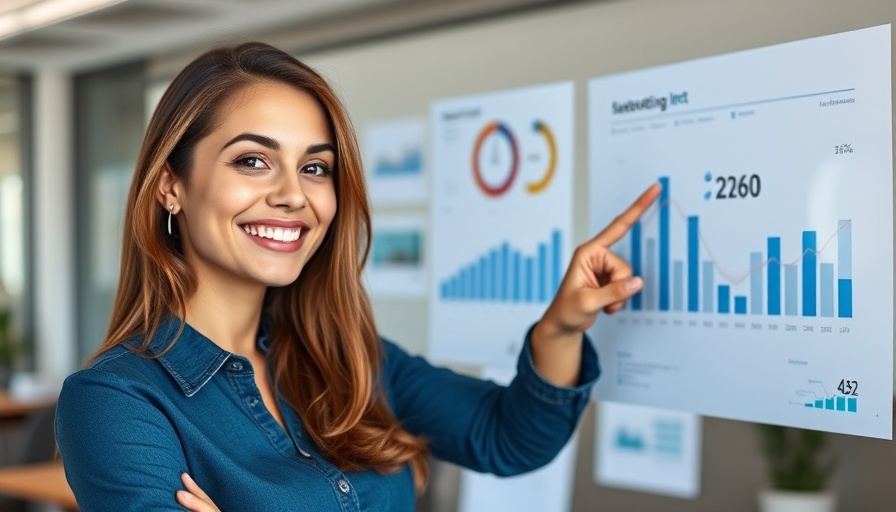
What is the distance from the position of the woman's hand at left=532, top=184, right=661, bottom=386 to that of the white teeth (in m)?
0.50

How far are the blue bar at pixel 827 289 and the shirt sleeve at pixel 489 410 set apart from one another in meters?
0.43

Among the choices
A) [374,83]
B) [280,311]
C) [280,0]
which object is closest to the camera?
[280,311]

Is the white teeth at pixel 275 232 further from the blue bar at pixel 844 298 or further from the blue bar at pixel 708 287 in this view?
the blue bar at pixel 844 298

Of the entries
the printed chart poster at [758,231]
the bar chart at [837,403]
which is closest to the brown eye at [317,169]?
the printed chart poster at [758,231]

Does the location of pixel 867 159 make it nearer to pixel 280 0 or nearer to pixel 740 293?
pixel 740 293

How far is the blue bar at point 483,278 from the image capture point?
2.65 metres

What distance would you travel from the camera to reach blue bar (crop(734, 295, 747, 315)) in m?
1.86

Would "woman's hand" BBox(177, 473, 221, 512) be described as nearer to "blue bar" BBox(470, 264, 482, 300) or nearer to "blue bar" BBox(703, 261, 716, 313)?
"blue bar" BBox(703, 261, 716, 313)

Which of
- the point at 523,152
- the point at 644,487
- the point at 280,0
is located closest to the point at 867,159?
the point at 523,152

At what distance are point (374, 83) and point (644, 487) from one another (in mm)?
1718

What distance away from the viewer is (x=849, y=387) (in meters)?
1.70

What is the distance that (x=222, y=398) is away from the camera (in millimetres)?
1759

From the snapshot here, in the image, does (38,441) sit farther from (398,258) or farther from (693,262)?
(693,262)

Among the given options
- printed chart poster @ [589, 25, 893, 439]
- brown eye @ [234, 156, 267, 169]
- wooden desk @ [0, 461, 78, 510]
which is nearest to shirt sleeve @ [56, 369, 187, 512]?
brown eye @ [234, 156, 267, 169]
